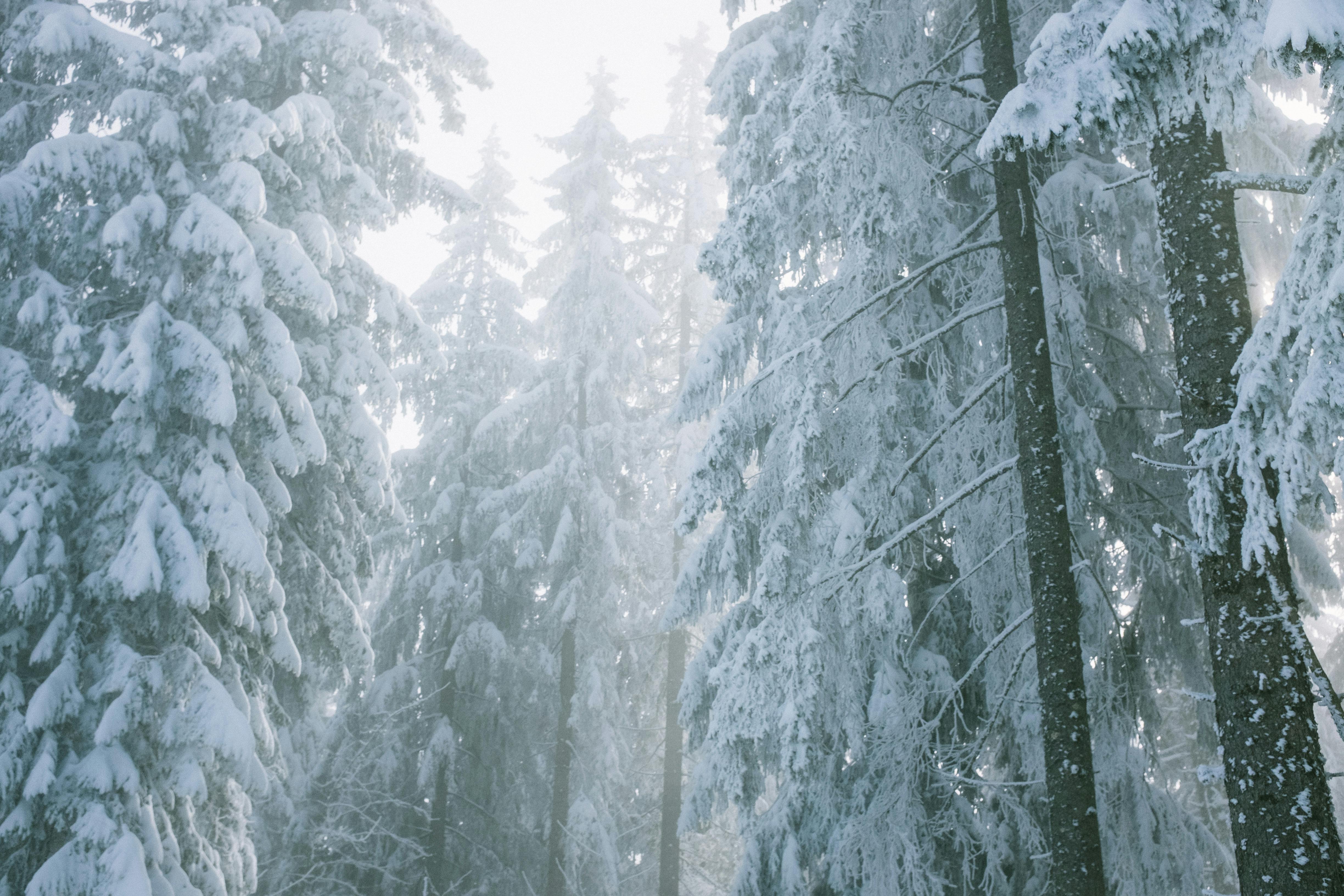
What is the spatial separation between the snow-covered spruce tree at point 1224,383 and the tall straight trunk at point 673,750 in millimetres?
10386

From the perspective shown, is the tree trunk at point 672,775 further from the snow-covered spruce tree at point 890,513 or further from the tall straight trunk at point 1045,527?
the tall straight trunk at point 1045,527

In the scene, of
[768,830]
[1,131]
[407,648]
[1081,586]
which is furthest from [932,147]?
[407,648]

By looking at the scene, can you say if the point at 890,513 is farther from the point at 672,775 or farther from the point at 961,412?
the point at 672,775

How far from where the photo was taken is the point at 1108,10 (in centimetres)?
401

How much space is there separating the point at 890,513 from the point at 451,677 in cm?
1169

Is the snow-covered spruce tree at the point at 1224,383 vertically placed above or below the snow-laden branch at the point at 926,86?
below

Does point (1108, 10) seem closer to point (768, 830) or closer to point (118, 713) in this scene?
point (768, 830)

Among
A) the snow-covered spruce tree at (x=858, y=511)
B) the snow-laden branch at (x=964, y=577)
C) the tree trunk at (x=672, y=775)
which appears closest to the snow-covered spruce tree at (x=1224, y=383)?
the snow-laden branch at (x=964, y=577)

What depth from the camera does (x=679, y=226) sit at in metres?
19.5

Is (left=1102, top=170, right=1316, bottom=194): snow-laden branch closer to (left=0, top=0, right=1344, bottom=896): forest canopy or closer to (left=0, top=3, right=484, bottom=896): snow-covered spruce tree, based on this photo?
(left=0, top=0, right=1344, bottom=896): forest canopy

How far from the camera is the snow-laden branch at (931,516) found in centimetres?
585

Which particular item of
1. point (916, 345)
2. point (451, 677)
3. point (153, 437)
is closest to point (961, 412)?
point (916, 345)

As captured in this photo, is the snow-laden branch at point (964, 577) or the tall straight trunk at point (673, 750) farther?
the tall straight trunk at point (673, 750)

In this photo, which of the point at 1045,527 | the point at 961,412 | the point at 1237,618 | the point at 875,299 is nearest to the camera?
the point at 1237,618
